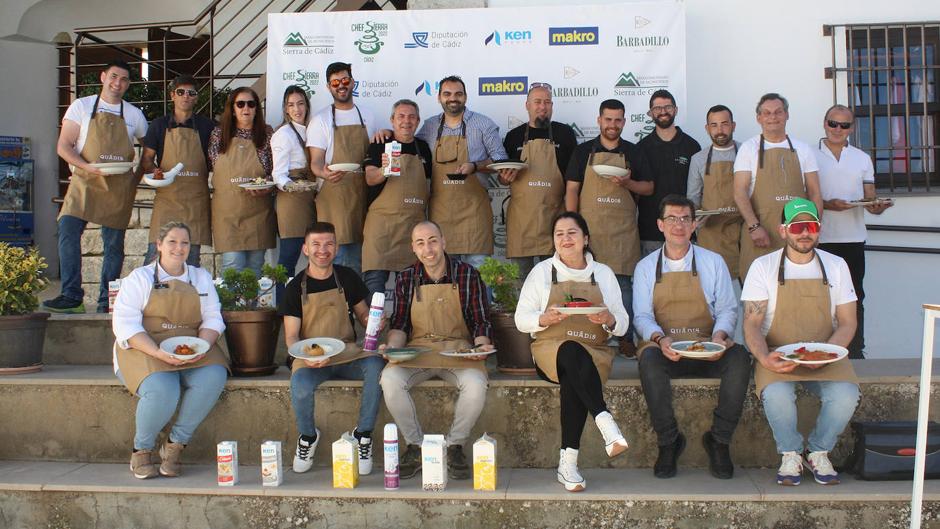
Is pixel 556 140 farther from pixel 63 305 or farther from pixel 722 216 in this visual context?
pixel 63 305

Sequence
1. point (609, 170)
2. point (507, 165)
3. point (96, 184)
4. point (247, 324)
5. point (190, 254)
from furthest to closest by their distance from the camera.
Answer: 1. point (190, 254)
2. point (96, 184)
3. point (507, 165)
4. point (609, 170)
5. point (247, 324)

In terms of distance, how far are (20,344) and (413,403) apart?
2.36m

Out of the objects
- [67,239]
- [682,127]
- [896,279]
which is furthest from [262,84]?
[896,279]

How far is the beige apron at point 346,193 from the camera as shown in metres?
5.96

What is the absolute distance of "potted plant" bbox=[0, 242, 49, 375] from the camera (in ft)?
17.2

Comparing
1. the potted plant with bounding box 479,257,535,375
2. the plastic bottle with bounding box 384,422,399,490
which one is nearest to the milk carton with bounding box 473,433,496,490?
the plastic bottle with bounding box 384,422,399,490

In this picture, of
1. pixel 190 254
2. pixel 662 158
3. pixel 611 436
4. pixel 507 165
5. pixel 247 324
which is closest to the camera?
pixel 611 436

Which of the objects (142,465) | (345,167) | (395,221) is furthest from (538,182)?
(142,465)

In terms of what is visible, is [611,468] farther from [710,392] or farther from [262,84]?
[262,84]

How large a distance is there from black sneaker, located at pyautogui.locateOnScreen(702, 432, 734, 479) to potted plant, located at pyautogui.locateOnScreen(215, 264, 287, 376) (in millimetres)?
2365

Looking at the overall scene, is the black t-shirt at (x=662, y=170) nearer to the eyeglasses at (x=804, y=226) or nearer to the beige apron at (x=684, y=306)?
the beige apron at (x=684, y=306)

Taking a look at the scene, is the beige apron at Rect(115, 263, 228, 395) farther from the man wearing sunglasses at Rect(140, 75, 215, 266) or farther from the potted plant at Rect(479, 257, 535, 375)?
the potted plant at Rect(479, 257, 535, 375)

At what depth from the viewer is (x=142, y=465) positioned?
14.9ft

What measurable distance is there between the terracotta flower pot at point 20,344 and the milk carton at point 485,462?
276 cm
